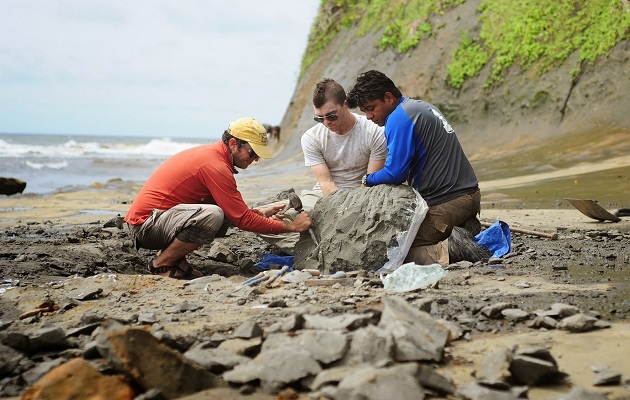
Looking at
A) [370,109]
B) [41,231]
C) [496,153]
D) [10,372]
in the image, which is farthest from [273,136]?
[10,372]

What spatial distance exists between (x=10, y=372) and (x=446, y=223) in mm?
3498

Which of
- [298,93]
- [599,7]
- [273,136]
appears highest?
[599,7]

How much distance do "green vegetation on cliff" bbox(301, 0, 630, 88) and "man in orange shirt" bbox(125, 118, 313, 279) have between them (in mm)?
10790

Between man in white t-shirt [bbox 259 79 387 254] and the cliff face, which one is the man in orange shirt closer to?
man in white t-shirt [bbox 259 79 387 254]

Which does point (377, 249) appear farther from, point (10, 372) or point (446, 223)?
point (10, 372)

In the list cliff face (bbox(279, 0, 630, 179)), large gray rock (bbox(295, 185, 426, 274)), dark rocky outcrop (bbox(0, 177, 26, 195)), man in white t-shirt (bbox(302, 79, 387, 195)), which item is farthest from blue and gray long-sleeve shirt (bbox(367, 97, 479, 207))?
dark rocky outcrop (bbox(0, 177, 26, 195))

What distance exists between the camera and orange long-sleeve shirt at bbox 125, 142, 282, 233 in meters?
5.78

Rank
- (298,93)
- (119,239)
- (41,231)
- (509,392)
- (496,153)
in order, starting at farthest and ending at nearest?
1. (298,93)
2. (496,153)
3. (41,231)
4. (119,239)
5. (509,392)

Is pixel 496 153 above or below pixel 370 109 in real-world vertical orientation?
below

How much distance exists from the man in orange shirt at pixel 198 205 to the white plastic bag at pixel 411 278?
1.31 metres

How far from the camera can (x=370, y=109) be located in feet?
18.7

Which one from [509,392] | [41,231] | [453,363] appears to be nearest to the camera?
[509,392]

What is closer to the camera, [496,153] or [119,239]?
[119,239]

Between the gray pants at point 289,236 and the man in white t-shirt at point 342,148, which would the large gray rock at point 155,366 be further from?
the man in white t-shirt at point 342,148
